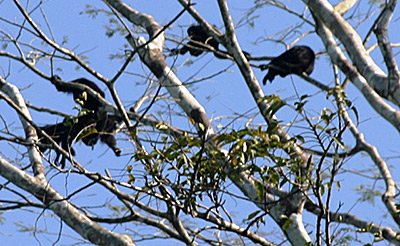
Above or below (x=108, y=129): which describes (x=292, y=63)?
above

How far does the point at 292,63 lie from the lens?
9281mm

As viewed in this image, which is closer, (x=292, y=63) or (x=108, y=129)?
(x=108, y=129)

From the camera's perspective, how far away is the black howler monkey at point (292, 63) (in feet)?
30.0

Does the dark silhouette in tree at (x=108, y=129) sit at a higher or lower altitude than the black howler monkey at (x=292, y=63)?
lower

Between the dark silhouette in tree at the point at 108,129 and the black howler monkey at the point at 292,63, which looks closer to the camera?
the dark silhouette in tree at the point at 108,129

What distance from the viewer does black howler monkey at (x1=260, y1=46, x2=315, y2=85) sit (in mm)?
9133

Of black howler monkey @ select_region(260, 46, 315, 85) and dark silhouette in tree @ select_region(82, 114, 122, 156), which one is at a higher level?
black howler monkey @ select_region(260, 46, 315, 85)

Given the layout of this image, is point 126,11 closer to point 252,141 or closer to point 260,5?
point 260,5

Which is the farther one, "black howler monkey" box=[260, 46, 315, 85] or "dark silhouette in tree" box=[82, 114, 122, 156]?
"black howler monkey" box=[260, 46, 315, 85]

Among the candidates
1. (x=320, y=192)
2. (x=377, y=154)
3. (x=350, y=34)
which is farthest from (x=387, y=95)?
(x=377, y=154)

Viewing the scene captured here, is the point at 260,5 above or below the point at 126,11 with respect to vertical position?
above

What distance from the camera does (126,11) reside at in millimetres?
7508

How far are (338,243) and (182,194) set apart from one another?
1.21 meters

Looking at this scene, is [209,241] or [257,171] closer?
[257,171]
